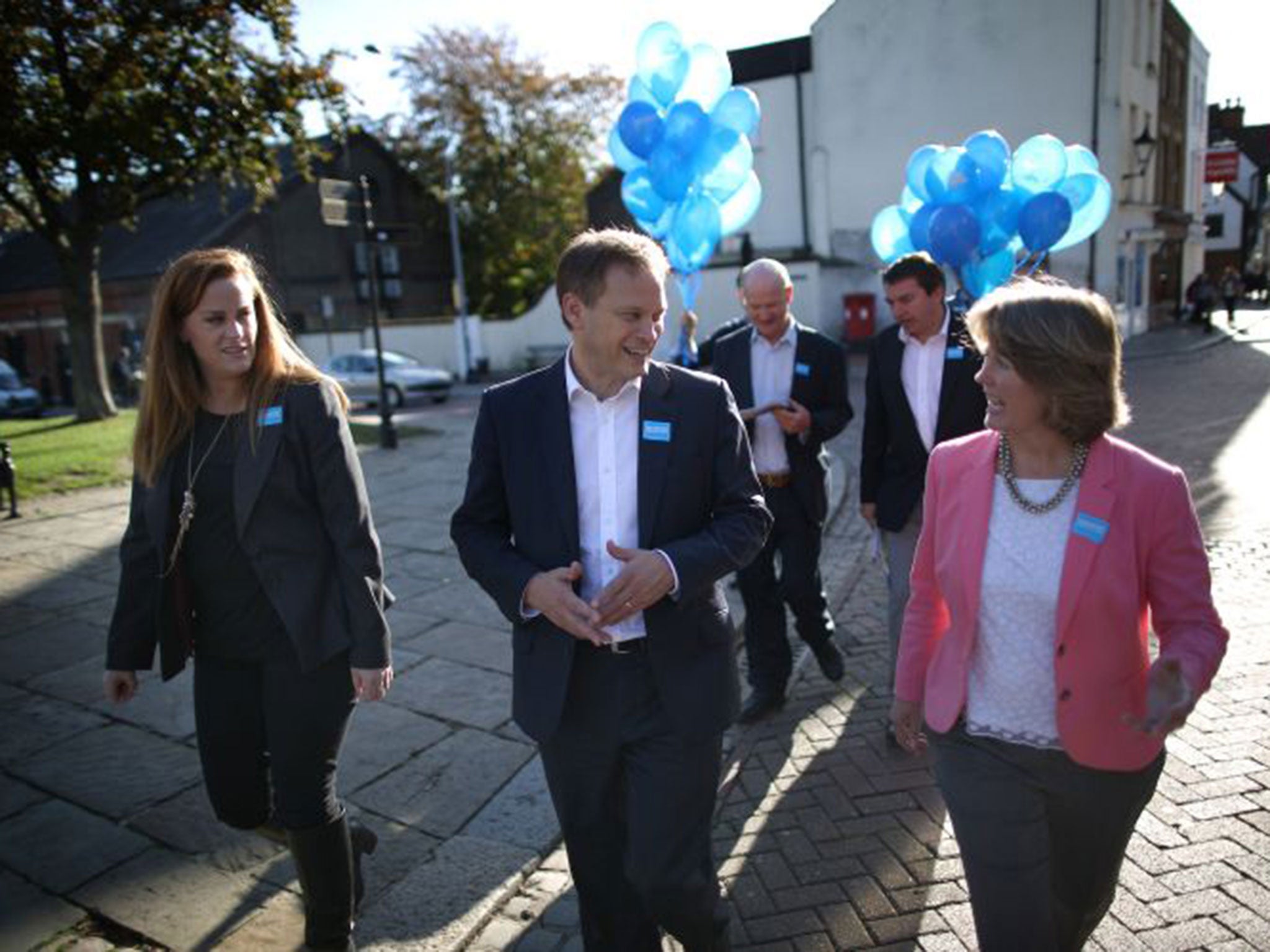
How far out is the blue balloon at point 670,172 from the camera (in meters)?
5.18

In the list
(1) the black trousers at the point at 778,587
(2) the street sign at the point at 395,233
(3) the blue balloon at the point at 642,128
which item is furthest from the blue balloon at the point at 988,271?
(2) the street sign at the point at 395,233

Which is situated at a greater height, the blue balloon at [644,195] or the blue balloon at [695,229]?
the blue balloon at [644,195]

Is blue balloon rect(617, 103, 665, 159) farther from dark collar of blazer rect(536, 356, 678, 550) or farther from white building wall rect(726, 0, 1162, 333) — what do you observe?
white building wall rect(726, 0, 1162, 333)

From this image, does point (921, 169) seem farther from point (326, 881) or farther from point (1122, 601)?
point (326, 881)

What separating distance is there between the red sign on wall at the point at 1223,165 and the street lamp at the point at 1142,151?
5694 millimetres

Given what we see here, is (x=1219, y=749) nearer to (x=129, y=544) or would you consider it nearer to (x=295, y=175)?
(x=129, y=544)

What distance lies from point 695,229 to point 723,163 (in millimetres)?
477

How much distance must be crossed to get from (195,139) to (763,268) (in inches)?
603

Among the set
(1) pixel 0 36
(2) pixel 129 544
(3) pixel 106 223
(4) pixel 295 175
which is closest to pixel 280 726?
(2) pixel 129 544

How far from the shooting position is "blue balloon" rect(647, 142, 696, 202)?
17.0 ft

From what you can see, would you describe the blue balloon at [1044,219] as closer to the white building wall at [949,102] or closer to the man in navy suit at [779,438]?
the man in navy suit at [779,438]

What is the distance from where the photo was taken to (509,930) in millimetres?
2809

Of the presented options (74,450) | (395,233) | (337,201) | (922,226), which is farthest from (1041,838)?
(74,450)

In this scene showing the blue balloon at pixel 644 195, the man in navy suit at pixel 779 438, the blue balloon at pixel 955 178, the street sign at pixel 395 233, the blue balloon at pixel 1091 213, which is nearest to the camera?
the man in navy suit at pixel 779 438
